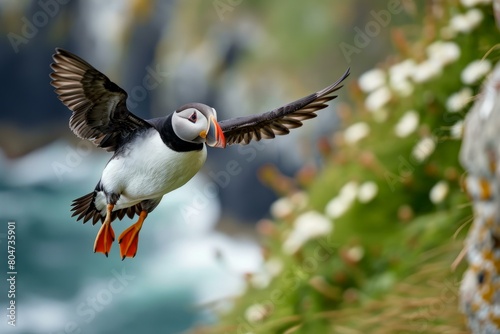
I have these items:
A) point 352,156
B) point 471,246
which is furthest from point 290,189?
point 471,246

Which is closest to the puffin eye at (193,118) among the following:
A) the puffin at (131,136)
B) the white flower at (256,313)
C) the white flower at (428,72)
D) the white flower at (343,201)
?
the puffin at (131,136)

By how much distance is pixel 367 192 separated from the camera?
1442mm

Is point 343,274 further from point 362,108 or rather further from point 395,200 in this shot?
point 362,108

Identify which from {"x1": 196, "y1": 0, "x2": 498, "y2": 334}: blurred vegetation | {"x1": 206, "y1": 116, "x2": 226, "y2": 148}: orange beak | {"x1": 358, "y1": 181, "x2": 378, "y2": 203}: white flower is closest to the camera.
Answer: {"x1": 206, "y1": 116, "x2": 226, "y2": 148}: orange beak

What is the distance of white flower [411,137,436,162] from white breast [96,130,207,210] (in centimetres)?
117

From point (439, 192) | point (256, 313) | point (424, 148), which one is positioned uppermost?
point (424, 148)

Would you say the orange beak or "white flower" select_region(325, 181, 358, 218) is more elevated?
"white flower" select_region(325, 181, 358, 218)

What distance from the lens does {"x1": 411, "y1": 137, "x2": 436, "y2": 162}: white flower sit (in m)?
1.46

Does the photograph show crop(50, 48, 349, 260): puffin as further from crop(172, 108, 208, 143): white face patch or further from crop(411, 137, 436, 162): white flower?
crop(411, 137, 436, 162): white flower

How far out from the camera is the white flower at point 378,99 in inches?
61.6

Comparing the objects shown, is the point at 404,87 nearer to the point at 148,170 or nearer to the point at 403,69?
the point at 403,69

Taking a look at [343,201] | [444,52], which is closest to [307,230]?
[343,201]

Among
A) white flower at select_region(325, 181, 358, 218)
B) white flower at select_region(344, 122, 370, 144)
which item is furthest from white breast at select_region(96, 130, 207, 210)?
white flower at select_region(344, 122, 370, 144)

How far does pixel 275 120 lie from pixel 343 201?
1.05 meters
